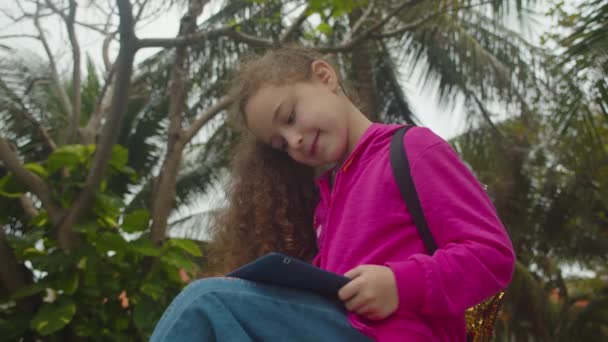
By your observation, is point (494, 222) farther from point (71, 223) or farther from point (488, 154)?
point (488, 154)

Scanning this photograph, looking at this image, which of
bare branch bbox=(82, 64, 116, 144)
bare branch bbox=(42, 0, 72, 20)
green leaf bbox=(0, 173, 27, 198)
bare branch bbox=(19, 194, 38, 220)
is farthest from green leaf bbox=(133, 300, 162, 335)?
bare branch bbox=(42, 0, 72, 20)

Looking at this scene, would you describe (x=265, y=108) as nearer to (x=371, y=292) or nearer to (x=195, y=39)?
(x=371, y=292)

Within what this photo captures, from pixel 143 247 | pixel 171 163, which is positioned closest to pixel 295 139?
pixel 143 247

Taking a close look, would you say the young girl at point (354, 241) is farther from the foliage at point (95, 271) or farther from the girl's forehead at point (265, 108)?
the foliage at point (95, 271)

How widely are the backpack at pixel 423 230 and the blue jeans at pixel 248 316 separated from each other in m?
0.25

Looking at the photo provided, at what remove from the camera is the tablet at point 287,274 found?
1080mm

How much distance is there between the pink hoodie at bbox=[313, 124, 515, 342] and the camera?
118 centimetres

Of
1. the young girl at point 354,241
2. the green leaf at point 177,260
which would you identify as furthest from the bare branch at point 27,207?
the young girl at point 354,241

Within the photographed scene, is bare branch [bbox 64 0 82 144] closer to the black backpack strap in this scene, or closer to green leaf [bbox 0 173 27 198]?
green leaf [bbox 0 173 27 198]

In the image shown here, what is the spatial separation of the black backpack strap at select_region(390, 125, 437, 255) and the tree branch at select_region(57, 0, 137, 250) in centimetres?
250

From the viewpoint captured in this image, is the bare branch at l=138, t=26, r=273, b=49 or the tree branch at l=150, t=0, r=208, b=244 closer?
the bare branch at l=138, t=26, r=273, b=49

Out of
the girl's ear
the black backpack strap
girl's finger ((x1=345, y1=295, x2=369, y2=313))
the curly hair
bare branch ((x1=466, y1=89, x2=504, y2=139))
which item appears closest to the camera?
girl's finger ((x1=345, y1=295, x2=369, y2=313))

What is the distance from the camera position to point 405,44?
838cm

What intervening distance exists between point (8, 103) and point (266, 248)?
3.91m
